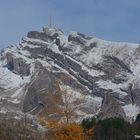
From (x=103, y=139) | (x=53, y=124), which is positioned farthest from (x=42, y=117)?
(x=103, y=139)

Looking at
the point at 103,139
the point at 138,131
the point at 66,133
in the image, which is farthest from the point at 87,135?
the point at 103,139

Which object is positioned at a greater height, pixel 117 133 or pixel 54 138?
pixel 117 133

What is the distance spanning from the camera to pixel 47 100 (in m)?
39.0

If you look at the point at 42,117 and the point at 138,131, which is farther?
the point at 138,131

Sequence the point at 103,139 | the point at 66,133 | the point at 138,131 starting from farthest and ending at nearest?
1. the point at 103,139
2. the point at 138,131
3. the point at 66,133

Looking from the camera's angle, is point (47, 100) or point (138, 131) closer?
point (47, 100)

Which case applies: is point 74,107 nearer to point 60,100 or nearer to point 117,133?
point 60,100

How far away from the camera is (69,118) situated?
38.6 meters

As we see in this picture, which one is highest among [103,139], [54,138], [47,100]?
[103,139]

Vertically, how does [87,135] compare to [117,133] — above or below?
below

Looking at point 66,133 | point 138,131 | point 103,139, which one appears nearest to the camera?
point 66,133

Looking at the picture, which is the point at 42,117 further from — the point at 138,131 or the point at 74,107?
the point at 138,131

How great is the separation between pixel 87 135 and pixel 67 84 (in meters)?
3.80

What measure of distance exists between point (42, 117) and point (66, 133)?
2034 mm
